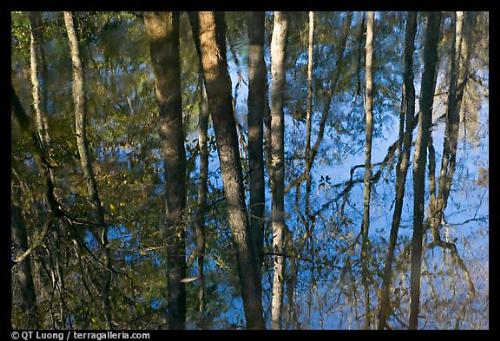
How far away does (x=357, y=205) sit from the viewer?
421 cm

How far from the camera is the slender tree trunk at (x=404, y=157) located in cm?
392

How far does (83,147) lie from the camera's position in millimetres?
4055

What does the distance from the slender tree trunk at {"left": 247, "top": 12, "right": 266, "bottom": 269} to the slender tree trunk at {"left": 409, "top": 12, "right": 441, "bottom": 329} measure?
1.24 metres

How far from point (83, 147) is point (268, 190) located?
150 cm

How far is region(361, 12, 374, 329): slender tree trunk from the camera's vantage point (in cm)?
396

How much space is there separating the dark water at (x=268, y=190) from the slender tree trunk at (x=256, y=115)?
2.7 inches

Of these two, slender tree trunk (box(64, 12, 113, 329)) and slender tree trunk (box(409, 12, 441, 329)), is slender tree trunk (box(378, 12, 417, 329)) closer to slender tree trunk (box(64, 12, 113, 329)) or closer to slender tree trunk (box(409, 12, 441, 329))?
slender tree trunk (box(409, 12, 441, 329))

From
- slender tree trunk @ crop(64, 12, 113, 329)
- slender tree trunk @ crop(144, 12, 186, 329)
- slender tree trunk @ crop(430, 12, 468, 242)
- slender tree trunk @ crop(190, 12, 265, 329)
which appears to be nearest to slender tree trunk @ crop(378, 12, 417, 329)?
slender tree trunk @ crop(430, 12, 468, 242)

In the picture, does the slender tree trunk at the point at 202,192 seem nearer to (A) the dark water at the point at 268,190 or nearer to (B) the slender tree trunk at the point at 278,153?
(A) the dark water at the point at 268,190

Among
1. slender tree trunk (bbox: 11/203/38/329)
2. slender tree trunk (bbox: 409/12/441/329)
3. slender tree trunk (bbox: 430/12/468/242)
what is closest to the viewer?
slender tree trunk (bbox: 11/203/38/329)

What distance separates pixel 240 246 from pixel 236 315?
0.51m

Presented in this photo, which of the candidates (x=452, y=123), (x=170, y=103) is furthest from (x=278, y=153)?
(x=452, y=123)

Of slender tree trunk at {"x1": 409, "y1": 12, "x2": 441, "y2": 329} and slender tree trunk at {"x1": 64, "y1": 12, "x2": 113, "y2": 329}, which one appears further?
slender tree trunk at {"x1": 409, "y1": 12, "x2": 441, "y2": 329}
